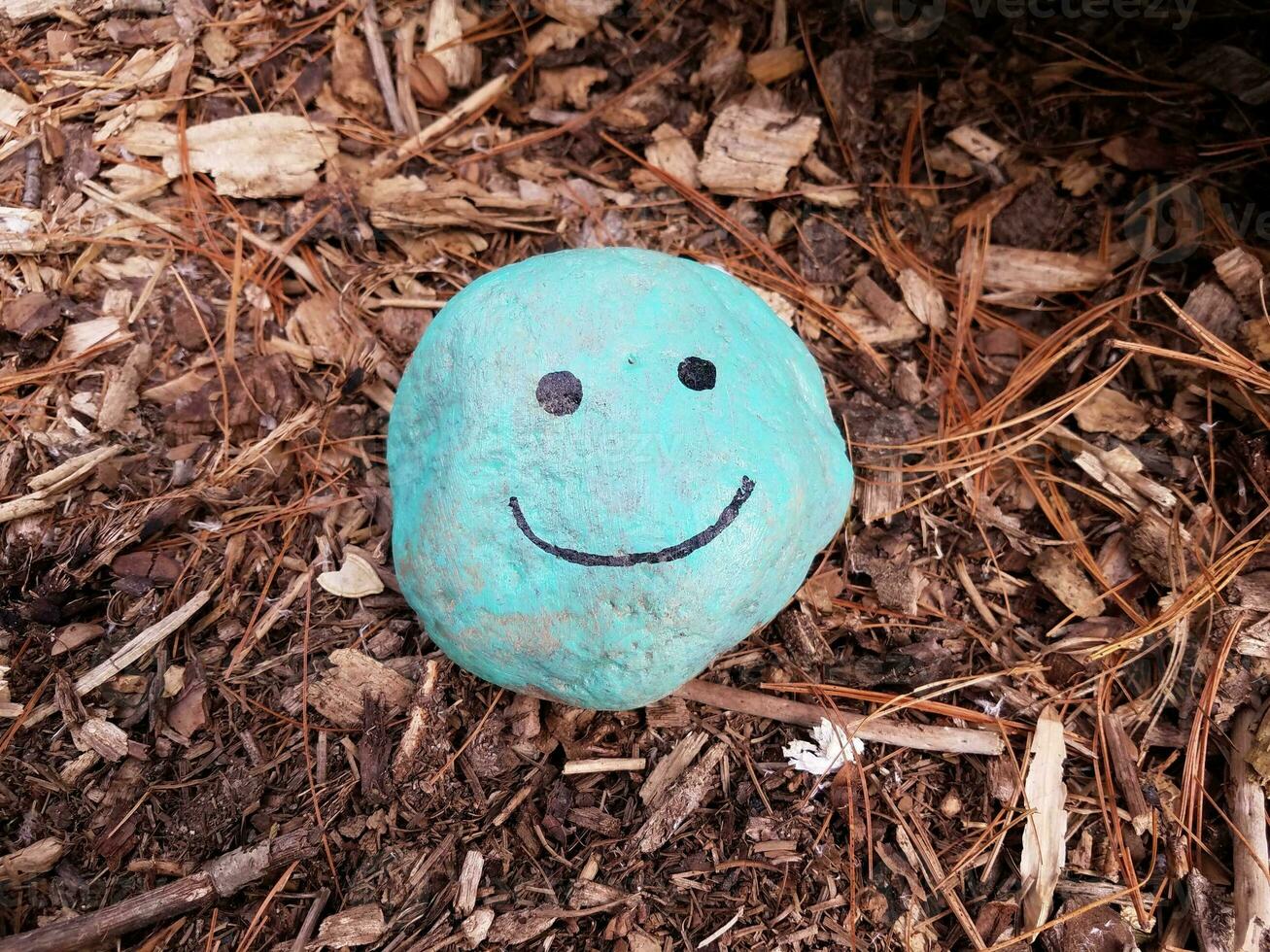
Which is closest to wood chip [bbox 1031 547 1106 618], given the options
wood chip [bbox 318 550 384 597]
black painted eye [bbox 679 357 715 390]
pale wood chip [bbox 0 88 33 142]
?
black painted eye [bbox 679 357 715 390]

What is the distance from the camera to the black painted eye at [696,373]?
1991 mm

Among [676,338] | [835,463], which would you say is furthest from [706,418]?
[835,463]

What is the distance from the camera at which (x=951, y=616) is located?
8.30 feet

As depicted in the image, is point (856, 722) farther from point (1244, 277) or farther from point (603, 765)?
point (1244, 277)

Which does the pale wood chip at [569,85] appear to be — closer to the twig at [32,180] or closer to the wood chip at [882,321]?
the wood chip at [882,321]

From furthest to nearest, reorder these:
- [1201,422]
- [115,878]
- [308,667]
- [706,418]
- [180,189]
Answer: [180,189]
[1201,422]
[308,667]
[115,878]
[706,418]

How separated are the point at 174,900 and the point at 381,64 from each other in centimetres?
264

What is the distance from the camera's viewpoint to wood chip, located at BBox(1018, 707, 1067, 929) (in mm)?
2195

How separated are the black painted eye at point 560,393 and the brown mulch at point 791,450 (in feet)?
2.69

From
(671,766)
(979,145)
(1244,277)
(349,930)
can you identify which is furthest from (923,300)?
(349,930)

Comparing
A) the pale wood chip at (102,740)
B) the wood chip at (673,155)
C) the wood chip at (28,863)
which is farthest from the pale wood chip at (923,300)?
the wood chip at (28,863)

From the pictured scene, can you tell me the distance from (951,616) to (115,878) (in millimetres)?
2273

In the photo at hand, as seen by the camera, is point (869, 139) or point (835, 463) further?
point (869, 139)

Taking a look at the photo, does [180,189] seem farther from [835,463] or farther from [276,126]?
[835,463]
